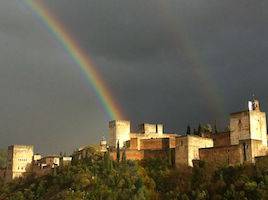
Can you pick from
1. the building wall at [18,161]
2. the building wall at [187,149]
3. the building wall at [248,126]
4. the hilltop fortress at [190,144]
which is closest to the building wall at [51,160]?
the hilltop fortress at [190,144]

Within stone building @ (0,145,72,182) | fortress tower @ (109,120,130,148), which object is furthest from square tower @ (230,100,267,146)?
stone building @ (0,145,72,182)

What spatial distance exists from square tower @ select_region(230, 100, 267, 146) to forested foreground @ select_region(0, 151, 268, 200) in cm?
627

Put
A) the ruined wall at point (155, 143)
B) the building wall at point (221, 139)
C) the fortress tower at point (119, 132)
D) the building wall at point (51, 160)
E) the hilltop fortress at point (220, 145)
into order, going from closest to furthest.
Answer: the hilltop fortress at point (220, 145) < the building wall at point (221, 139) < the ruined wall at point (155, 143) < the fortress tower at point (119, 132) < the building wall at point (51, 160)

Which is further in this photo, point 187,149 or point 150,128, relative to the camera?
point 150,128

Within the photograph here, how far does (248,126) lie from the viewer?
243 ft

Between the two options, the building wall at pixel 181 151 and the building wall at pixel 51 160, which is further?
the building wall at pixel 51 160

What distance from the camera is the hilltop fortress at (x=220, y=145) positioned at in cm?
7225

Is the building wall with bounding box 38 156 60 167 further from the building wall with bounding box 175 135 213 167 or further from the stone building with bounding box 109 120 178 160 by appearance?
the building wall with bounding box 175 135 213 167

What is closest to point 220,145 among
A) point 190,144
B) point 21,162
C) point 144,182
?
point 190,144

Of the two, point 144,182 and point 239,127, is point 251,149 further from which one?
point 144,182

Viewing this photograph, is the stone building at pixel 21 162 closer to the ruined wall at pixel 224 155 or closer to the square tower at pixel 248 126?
the ruined wall at pixel 224 155

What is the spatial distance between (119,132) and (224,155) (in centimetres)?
2403

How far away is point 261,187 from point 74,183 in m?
28.4

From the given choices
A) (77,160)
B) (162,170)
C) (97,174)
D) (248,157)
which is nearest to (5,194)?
(77,160)
